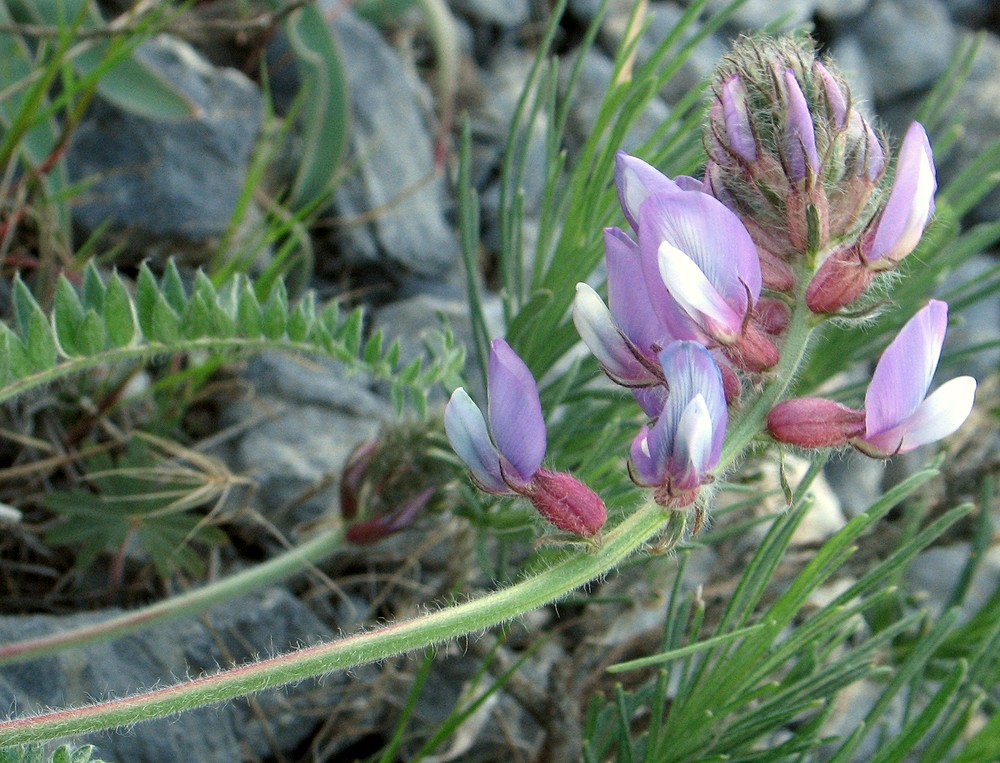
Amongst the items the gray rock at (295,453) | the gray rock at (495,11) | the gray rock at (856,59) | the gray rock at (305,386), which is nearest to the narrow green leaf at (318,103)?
the gray rock at (305,386)

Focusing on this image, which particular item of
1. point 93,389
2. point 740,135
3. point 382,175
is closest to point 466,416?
point 740,135

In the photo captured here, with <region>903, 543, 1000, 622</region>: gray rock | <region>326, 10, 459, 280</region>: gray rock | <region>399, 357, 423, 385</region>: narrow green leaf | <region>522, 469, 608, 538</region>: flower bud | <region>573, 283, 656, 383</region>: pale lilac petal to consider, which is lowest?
<region>903, 543, 1000, 622</region>: gray rock

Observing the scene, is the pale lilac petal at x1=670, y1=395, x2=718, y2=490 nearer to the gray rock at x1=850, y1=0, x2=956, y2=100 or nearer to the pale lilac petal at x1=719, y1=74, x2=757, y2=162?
the pale lilac petal at x1=719, y1=74, x2=757, y2=162

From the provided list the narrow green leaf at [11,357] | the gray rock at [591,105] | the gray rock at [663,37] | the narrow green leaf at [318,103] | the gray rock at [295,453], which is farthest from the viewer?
the gray rock at [663,37]

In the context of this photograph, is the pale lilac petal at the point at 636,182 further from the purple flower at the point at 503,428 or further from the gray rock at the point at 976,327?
the gray rock at the point at 976,327

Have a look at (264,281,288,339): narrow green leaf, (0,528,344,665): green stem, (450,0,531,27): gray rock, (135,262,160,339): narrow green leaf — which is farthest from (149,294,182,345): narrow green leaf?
(450,0,531,27): gray rock

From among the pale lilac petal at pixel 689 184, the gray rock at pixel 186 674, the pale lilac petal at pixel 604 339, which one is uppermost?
the pale lilac petal at pixel 689 184

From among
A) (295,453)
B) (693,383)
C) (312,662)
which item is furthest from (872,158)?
(295,453)
